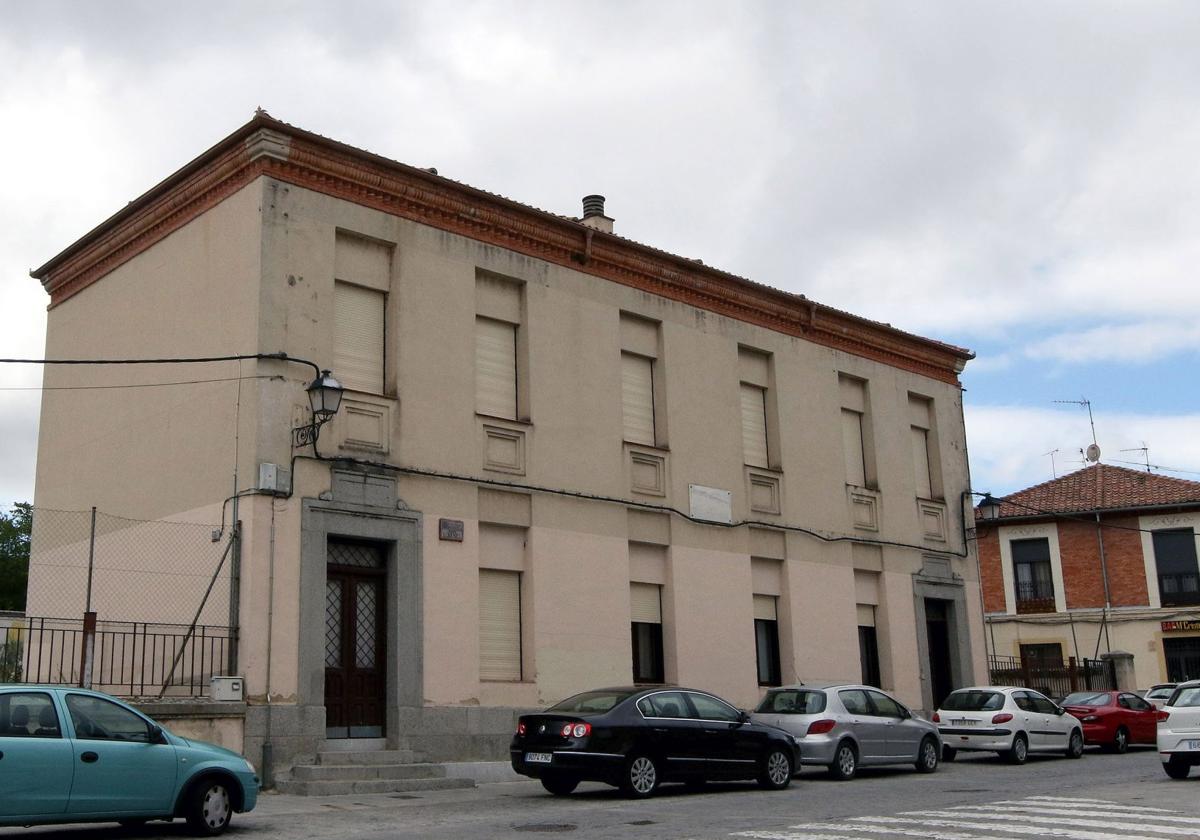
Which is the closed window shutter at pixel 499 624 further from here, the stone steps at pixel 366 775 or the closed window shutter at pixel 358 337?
the closed window shutter at pixel 358 337

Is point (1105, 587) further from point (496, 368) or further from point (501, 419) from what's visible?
point (501, 419)

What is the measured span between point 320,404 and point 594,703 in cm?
521

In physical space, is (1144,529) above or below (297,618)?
above

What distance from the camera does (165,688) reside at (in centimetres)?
1598

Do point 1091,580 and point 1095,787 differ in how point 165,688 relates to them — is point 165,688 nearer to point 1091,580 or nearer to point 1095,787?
point 1095,787

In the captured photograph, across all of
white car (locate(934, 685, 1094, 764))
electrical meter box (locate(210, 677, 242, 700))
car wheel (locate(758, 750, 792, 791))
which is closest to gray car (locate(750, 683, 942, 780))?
car wheel (locate(758, 750, 792, 791))

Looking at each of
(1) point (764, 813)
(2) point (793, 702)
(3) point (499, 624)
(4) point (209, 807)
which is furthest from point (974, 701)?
(4) point (209, 807)

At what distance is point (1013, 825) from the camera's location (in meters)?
11.6

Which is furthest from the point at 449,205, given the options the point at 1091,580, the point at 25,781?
the point at 1091,580

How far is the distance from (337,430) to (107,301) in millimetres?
5842

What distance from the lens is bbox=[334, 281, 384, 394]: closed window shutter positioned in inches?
703

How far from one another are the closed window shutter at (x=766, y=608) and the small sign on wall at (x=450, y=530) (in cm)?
708

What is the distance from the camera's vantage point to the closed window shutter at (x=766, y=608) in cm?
2316

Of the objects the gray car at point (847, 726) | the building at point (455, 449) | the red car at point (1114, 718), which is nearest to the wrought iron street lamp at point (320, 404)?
the building at point (455, 449)
